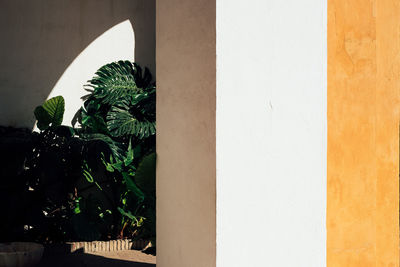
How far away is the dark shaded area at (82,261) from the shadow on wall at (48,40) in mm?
1677

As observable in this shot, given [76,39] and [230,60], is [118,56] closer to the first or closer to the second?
[76,39]

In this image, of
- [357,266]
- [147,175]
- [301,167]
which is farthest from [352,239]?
[147,175]

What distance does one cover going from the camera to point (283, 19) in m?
2.53

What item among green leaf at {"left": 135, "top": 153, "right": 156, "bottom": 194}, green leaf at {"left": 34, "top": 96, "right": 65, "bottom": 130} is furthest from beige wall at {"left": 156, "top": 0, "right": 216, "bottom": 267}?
green leaf at {"left": 34, "top": 96, "right": 65, "bottom": 130}

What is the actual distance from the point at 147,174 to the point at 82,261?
72.7 inches

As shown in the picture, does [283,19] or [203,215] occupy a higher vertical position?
[283,19]

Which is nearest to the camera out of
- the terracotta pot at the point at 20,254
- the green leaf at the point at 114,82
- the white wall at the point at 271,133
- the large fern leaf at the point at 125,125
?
the white wall at the point at 271,133

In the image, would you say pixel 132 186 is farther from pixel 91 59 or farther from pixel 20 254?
pixel 91 59

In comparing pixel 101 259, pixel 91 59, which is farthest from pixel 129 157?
pixel 91 59

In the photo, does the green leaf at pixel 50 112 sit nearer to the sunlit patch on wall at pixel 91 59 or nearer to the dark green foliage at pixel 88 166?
the dark green foliage at pixel 88 166

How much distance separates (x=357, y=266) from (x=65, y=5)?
5118mm

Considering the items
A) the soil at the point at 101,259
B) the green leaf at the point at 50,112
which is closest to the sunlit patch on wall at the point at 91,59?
the green leaf at the point at 50,112

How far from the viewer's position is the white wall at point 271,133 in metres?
2.40

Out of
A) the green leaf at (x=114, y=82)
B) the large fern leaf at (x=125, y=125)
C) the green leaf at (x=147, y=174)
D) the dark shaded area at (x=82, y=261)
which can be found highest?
the green leaf at (x=114, y=82)
